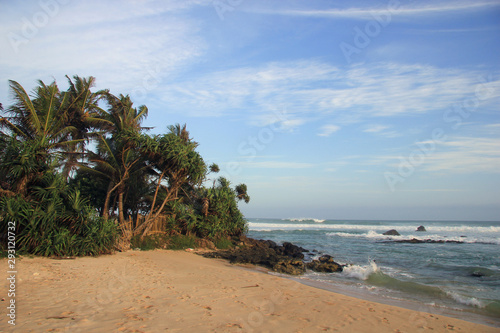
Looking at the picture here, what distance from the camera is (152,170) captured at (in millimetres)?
17234

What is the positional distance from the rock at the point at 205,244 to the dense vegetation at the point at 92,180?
1.56ft

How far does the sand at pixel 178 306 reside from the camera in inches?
210

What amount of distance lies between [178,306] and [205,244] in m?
12.7

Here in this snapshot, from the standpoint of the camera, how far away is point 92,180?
17.7 m

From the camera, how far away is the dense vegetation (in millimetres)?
11297

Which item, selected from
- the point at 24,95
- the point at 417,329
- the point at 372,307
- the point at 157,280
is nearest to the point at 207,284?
the point at 157,280

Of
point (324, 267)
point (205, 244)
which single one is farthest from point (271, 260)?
point (205, 244)

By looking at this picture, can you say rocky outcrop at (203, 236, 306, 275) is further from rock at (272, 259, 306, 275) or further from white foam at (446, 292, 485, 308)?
white foam at (446, 292, 485, 308)

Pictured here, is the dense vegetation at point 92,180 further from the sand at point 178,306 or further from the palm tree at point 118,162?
the sand at point 178,306

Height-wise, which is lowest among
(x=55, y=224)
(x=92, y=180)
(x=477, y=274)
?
(x=477, y=274)

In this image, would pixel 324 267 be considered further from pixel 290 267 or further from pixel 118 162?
pixel 118 162

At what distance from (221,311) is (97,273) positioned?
16.6 feet

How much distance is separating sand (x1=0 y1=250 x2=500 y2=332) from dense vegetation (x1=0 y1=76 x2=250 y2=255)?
191cm

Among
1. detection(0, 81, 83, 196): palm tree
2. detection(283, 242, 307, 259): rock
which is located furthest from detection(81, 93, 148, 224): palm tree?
detection(283, 242, 307, 259): rock
